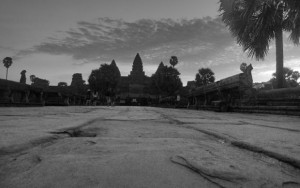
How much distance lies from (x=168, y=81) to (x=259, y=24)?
4259cm

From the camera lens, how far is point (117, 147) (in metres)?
1.08

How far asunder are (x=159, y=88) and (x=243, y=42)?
42685 millimetres

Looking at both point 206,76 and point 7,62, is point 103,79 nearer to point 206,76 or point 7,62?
point 206,76

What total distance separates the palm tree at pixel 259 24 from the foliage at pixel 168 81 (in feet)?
136

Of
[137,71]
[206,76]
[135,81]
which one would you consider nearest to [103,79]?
[206,76]

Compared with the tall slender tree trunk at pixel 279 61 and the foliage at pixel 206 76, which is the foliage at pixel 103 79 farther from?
the tall slender tree trunk at pixel 279 61

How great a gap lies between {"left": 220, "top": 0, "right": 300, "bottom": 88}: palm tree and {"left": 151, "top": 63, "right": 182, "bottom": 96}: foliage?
4134 cm

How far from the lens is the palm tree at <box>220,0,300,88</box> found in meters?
9.25

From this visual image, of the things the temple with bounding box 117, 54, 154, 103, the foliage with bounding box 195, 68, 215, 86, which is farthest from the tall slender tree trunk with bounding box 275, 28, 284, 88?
the temple with bounding box 117, 54, 154, 103

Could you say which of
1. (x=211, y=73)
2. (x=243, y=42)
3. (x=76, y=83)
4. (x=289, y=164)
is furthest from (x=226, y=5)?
(x=76, y=83)

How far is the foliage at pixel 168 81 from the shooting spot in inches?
2062

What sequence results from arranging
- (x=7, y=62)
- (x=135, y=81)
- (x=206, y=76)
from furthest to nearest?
1. (x=135, y=81)
2. (x=7, y=62)
3. (x=206, y=76)

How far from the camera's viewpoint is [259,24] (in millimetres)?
9789

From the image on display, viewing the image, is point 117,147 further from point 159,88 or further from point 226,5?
point 159,88
